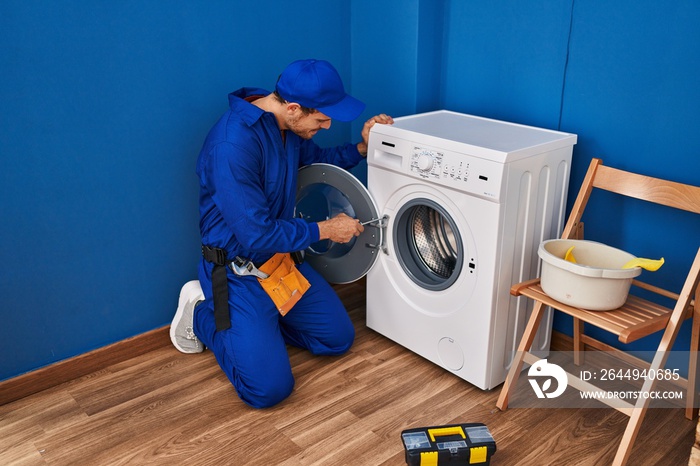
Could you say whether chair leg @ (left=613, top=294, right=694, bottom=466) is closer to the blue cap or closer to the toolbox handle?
the toolbox handle

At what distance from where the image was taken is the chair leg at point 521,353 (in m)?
2.50

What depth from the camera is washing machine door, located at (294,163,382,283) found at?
2838 mm

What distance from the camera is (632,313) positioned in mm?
2264

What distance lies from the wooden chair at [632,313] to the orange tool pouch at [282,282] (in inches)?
37.7

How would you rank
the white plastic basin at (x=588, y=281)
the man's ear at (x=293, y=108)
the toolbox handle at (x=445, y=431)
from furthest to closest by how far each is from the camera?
the man's ear at (x=293, y=108) → the toolbox handle at (x=445, y=431) → the white plastic basin at (x=588, y=281)

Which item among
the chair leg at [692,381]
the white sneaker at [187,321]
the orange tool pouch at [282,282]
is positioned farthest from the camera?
the white sneaker at [187,321]

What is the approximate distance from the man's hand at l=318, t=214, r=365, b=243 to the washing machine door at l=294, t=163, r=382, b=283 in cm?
15

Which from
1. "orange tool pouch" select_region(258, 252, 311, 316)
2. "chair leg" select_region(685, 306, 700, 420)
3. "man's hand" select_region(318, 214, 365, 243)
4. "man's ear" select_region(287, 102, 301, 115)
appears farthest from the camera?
"orange tool pouch" select_region(258, 252, 311, 316)

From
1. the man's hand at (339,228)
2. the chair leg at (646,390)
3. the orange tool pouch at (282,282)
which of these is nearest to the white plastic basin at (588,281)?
the chair leg at (646,390)

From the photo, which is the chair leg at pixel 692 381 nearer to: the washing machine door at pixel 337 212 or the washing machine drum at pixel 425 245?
the washing machine drum at pixel 425 245

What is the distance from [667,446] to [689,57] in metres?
1.44

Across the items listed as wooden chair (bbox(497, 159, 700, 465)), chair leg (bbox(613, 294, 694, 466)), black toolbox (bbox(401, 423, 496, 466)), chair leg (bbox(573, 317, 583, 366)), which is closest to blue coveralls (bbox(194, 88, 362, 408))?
black toolbox (bbox(401, 423, 496, 466))

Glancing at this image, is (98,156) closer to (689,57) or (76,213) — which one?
(76,213)

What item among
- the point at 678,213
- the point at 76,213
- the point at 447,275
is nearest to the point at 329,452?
the point at 447,275
